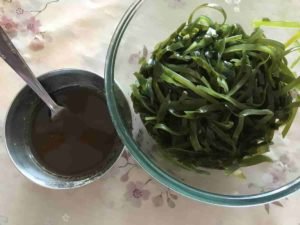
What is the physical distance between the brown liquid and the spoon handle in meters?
0.04

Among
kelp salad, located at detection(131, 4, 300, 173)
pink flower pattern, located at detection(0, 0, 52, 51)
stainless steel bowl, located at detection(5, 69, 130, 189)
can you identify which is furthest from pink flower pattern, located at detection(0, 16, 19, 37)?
kelp salad, located at detection(131, 4, 300, 173)

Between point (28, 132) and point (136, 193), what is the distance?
19 centimetres


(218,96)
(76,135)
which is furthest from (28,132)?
(218,96)

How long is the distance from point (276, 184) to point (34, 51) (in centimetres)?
45

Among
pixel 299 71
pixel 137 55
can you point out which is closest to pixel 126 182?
pixel 137 55

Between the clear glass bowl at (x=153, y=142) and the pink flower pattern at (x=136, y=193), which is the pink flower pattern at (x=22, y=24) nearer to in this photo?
the clear glass bowl at (x=153, y=142)

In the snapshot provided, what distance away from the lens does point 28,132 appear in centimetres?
82

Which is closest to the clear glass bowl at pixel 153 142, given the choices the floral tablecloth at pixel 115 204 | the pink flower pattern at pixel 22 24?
the floral tablecloth at pixel 115 204

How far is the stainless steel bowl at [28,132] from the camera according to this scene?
2.54 ft

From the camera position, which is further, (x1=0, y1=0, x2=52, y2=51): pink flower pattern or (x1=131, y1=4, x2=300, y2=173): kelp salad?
(x1=0, y1=0, x2=52, y2=51): pink flower pattern

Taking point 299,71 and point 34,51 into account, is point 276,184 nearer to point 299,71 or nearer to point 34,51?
point 299,71

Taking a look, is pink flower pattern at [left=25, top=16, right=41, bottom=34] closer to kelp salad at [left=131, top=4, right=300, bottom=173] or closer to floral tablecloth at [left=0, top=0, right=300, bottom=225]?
floral tablecloth at [left=0, top=0, right=300, bottom=225]

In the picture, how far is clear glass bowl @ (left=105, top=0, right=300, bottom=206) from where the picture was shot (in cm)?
70

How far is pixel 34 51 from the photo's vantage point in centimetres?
88
